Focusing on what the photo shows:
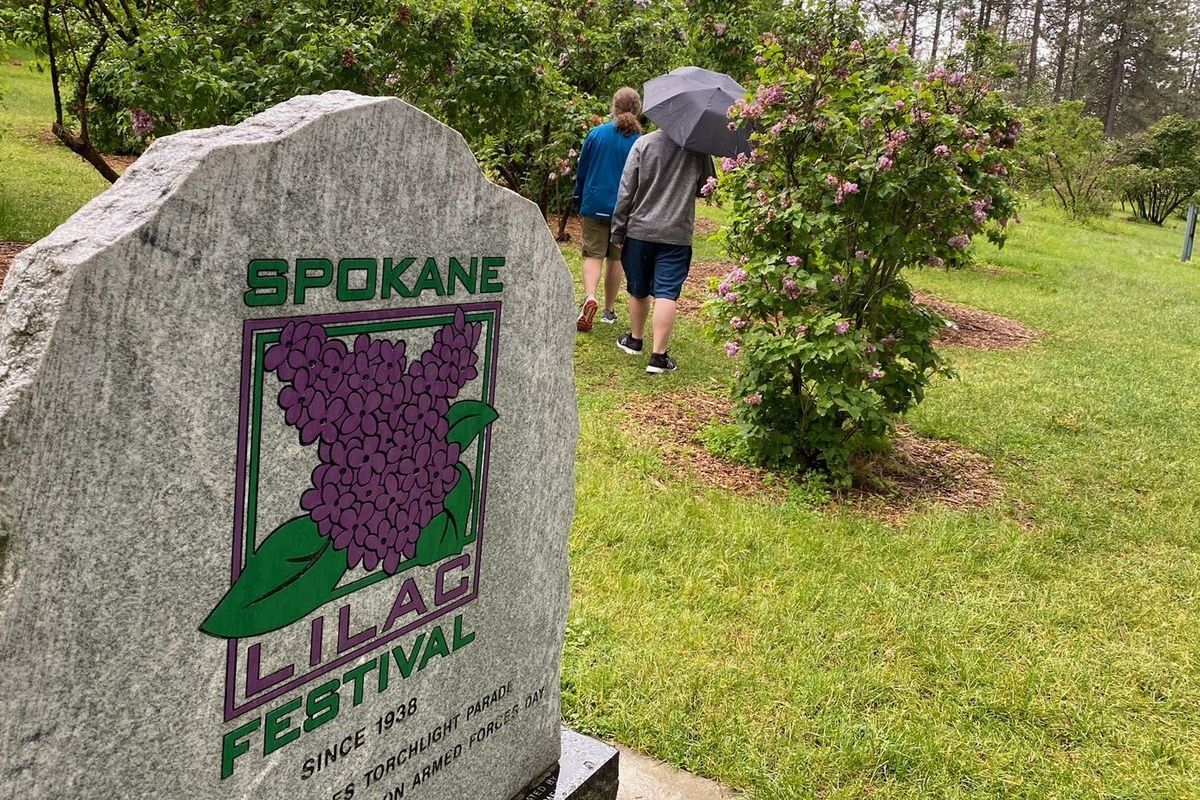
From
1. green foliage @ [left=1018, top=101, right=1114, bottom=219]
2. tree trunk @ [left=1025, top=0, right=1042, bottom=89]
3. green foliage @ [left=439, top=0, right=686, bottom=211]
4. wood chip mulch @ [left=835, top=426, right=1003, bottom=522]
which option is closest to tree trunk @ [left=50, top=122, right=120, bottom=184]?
green foliage @ [left=439, top=0, right=686, bottom=211]

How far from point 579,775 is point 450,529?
833mm

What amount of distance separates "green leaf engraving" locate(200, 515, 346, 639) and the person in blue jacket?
491 cm

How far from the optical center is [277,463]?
1.44m

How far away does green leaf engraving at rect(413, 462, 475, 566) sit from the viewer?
1.77 m

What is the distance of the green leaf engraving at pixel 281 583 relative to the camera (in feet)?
4.65

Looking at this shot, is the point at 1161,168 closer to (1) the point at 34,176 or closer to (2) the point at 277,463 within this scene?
(1) the point at 34,176

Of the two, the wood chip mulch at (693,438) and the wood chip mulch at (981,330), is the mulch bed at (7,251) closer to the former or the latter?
the wood chip mulch at (693,438)

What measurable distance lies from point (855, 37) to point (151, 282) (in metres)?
5.07

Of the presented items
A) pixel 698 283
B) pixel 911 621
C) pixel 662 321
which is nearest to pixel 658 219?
pixel 662 321

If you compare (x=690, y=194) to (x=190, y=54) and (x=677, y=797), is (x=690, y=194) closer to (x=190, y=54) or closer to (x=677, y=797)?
(x=190, y=54)

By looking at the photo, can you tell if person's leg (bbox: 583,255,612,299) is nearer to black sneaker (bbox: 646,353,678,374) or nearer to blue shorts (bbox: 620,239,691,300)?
blue shorts (bbox: 620,239,691,300)

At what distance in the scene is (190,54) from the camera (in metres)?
5.61

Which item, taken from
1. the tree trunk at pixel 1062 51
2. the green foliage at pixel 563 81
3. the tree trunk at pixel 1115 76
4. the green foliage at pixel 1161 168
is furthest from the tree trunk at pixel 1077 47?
the green foliage at pixel 563 81

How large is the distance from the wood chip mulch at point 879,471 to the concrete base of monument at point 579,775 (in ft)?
7.19
